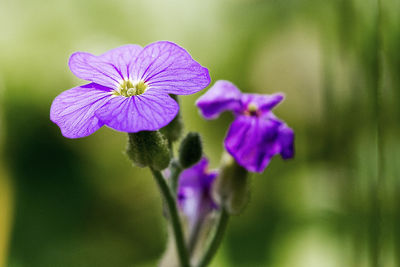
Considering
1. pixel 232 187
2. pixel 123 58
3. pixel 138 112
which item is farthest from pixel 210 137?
pixel 138 112

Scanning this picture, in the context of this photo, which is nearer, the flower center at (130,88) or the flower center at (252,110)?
the flower center at (130,88)

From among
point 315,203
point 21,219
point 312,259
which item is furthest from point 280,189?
point 21,219

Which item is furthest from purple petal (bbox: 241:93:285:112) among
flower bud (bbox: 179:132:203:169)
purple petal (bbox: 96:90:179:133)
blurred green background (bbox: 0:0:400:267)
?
blurred green background (bbox: 0:0:400:267)

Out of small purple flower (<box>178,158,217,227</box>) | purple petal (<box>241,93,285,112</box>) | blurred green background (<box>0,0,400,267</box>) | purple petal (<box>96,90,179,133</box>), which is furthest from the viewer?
blurred green background (<box>0,0,400,267</box>)

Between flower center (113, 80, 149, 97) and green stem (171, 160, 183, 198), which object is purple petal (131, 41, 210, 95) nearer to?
flower center (113, 80, 149, 97)

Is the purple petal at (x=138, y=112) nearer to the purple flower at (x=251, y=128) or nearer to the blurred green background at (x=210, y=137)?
the purple flower at (x=251, y=128)

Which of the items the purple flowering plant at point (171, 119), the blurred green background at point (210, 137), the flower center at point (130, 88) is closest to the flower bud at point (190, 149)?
the purple flowering plant at point (171, 119)

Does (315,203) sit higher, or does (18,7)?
(18,7)

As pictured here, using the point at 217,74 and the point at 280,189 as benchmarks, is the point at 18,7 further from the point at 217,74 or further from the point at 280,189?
the point at 280,189
